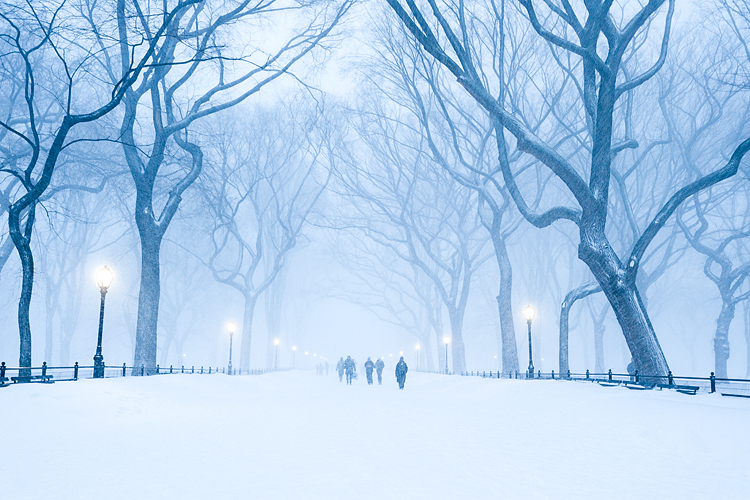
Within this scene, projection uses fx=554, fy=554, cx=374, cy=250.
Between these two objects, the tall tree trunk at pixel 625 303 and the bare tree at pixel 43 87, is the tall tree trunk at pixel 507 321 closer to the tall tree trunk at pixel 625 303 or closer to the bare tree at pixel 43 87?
the tall tree trunk at pixel 625 303

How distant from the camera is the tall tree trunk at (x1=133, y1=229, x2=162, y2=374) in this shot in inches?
701

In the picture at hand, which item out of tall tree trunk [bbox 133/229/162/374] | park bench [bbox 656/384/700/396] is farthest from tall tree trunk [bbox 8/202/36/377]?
park bench [bbox 656/384/700/396]

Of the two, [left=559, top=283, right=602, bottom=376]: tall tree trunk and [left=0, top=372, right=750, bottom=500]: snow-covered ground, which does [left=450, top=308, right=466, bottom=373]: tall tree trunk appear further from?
[left=0, top=372, right=750, bottom=500]: snow-covered ground

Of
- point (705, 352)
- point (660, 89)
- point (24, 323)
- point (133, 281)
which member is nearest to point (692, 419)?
point (24, 323)

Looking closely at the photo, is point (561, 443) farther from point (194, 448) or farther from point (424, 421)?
point (194, 448)

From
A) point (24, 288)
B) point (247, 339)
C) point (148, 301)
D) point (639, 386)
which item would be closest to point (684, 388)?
point (639, 386)

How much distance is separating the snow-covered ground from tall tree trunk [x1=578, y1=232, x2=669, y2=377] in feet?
3.85

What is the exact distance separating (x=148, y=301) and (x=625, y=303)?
1424 cm

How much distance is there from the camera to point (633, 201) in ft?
93.3

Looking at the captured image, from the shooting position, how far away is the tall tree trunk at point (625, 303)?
13.8 m

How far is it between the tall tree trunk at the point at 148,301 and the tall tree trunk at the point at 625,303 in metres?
13.0

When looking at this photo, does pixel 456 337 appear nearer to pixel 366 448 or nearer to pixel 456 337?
pixel 456 337

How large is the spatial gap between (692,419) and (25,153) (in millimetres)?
20769

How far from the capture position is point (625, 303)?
45.1 feet
